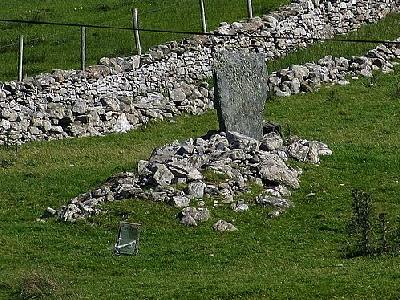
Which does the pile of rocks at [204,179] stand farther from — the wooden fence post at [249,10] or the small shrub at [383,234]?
the wooden fence post at [249,10]

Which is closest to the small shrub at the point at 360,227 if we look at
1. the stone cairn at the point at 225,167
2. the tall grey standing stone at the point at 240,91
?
the stone cairn at the point at 225,167

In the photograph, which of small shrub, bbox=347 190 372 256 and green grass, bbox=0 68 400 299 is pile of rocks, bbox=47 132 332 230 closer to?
green grass, bbox=0 68 400 299

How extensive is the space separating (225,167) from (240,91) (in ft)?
10.8

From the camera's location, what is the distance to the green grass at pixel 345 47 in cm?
4431

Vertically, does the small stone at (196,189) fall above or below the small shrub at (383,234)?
below

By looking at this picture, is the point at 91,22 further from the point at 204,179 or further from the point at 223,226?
the point at 223,226

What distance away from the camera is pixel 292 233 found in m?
27.2

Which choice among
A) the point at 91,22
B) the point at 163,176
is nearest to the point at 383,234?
the point at 163,176

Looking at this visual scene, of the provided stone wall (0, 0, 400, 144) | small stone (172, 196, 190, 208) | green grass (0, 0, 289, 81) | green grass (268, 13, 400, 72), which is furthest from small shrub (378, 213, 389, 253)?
green grass (0, 0, 289, 81)

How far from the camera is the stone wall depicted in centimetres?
3872

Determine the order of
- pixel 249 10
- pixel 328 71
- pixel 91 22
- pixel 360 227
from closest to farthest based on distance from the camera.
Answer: pixel 360 227, pixel 328 71, pixel 249 10, pixel 91 22

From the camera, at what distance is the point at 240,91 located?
107ft

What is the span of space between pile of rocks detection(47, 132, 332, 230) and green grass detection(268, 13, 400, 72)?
12.4 metres

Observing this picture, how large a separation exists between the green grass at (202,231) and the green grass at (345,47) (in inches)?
232
